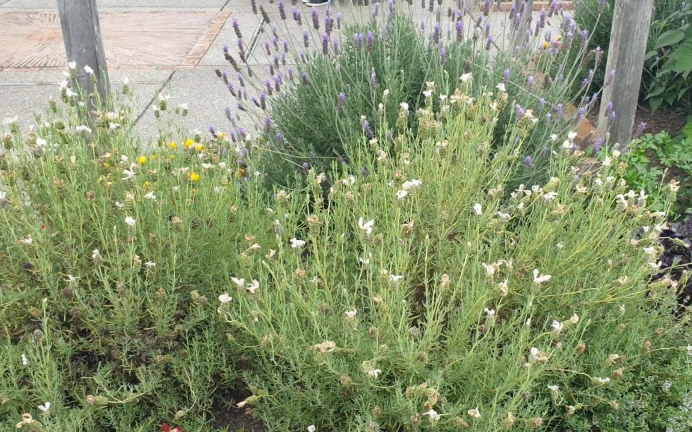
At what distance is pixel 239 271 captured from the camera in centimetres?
276

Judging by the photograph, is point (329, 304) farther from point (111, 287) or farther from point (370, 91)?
point (370, 91)

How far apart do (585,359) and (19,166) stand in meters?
2.36

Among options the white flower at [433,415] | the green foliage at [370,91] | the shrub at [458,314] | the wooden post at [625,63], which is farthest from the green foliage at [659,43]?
the white flower at [433,415]

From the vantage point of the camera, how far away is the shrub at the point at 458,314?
220 centimetres

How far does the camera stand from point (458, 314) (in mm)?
2494

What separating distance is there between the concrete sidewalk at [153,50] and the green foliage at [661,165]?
1242 millimetres

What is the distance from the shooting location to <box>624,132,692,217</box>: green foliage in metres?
4.10

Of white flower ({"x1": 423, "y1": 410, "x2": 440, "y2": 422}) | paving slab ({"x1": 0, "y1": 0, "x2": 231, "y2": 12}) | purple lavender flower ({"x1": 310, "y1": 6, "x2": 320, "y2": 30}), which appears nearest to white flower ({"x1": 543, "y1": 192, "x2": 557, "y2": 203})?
white flower ({"x1": 423, "y1": 410, "x2": 440, "y2": 422})

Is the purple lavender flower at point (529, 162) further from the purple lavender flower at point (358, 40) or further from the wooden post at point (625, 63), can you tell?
the purple lavender flower at point (358, 40)

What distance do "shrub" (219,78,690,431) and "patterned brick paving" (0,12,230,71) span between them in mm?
4465

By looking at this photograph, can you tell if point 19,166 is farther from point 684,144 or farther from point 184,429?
point 684,144

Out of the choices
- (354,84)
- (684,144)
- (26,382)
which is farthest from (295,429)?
(684,144)

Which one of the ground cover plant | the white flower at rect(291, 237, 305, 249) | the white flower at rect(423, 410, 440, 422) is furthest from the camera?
the ground cover plant

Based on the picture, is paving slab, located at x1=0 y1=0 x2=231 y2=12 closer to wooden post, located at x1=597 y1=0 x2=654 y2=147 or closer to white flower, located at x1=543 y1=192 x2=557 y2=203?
wooden post, located at x1=597 y1=0 x2=654 y2=147
